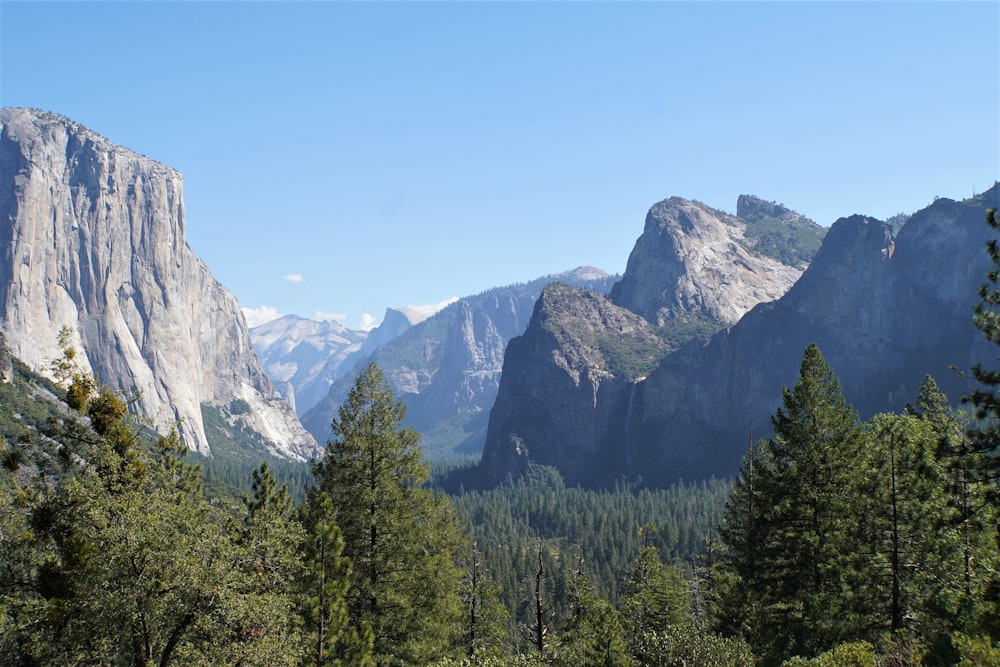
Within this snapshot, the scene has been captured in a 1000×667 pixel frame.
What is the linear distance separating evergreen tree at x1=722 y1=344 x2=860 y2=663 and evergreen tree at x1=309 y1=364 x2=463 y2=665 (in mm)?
15191

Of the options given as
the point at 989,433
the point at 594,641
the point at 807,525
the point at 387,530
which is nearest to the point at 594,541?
the point at 594,641

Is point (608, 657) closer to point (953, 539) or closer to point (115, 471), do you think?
point (953, 539)

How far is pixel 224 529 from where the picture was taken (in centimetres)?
2461

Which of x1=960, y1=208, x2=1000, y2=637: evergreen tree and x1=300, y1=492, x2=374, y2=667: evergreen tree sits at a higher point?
x1=960, y1=208, x2=1000, y2=637: evergreen tree

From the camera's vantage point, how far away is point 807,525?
32188mm

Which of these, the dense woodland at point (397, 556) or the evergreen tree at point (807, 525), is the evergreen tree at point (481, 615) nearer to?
the dense woodland at point (397, 556)

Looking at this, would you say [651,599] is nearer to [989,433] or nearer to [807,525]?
[807,525]

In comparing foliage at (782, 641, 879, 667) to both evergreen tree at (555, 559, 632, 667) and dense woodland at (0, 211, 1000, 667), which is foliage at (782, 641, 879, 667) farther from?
evergreen tree at (555, 559, 632, 667)

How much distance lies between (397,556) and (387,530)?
52.6 inches

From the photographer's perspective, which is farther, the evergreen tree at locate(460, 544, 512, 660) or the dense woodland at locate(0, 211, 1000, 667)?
the evergreen tree at locate(460, 544, 512, 660)

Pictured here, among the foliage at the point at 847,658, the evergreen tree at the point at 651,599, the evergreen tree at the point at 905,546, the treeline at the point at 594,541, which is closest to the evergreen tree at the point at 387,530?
the foliage at the point at 847,658

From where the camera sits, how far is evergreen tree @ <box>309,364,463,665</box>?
29344 millimetres

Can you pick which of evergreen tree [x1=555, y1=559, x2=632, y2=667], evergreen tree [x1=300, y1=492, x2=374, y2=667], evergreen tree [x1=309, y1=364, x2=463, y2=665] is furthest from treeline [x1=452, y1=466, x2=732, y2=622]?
evergreen tree [x1=300, y1=492, x2=374, y2=667]

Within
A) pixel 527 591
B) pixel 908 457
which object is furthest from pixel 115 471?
pixel 527 591
